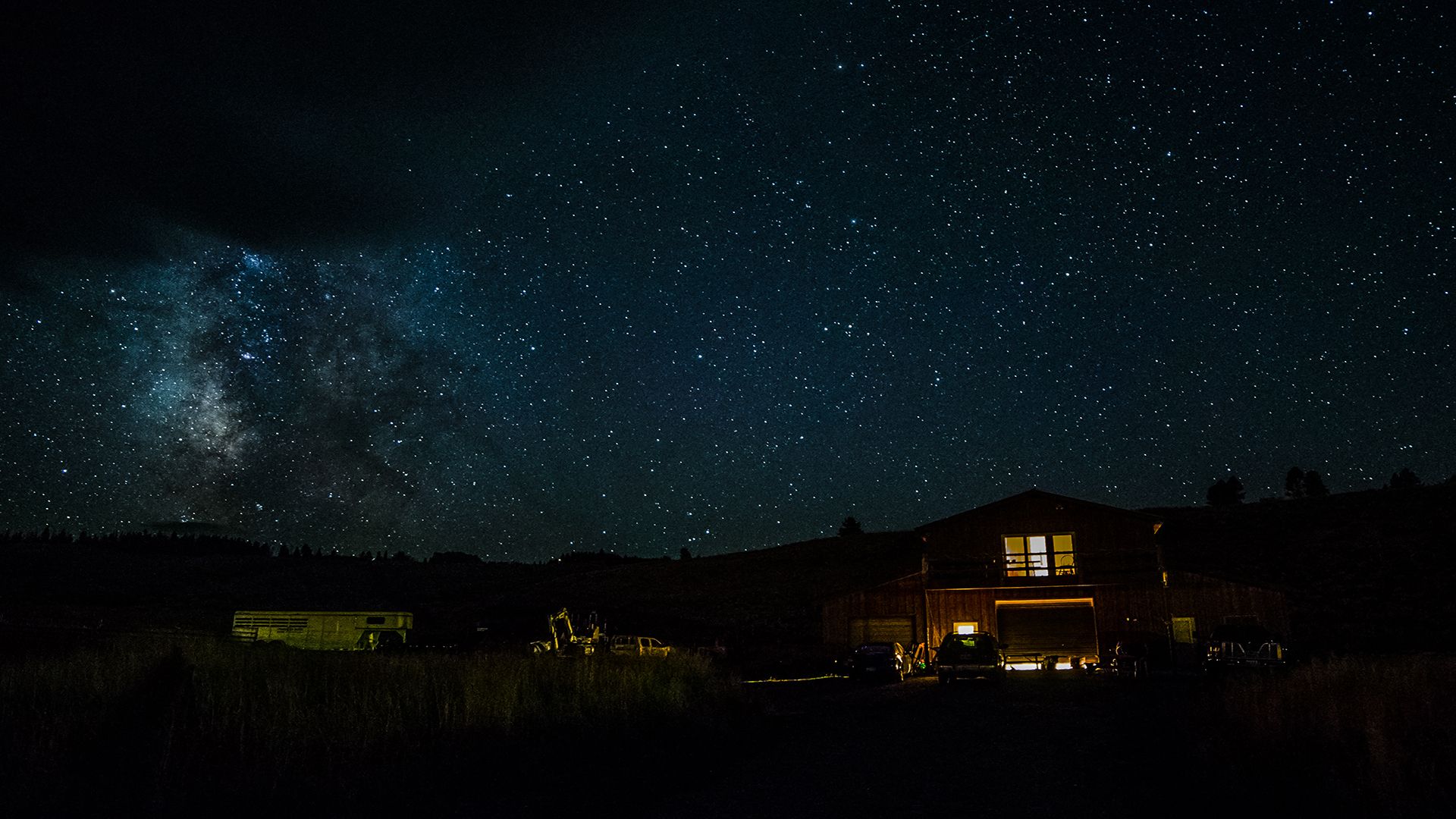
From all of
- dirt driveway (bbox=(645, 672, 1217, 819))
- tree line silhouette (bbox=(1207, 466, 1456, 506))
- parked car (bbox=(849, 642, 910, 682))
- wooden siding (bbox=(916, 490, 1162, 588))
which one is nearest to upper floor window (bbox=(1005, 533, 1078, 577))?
wooden siding (bbox=(916, 490, 1162, 588))

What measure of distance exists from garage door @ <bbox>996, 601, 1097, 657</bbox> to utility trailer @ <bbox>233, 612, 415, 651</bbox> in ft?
93.3

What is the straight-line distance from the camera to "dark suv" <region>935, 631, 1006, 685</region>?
84.9 feet

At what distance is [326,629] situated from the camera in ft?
130

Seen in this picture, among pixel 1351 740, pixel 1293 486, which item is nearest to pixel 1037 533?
pixel 1351 740

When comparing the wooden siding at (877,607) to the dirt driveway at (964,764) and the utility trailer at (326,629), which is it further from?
the utility trailer at (326,629)

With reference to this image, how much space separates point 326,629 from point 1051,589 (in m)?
32.1

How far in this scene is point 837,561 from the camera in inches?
3179

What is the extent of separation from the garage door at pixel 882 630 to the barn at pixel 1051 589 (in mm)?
43

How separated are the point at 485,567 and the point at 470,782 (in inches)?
4137

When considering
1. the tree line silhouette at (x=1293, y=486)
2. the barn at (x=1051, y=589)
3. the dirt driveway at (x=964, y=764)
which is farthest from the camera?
the tree line silhouette at (x=1293, y=486)

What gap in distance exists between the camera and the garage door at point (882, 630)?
125 feet

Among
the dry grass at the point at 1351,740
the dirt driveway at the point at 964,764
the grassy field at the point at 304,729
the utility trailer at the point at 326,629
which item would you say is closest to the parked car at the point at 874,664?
the dirt driveway at the point at 964,764

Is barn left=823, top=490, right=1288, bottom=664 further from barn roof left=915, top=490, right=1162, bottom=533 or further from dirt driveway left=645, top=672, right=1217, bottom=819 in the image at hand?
dirt driveway left=645, top=672, right=1217, bottom=819

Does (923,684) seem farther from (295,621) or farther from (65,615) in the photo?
(65,615)
